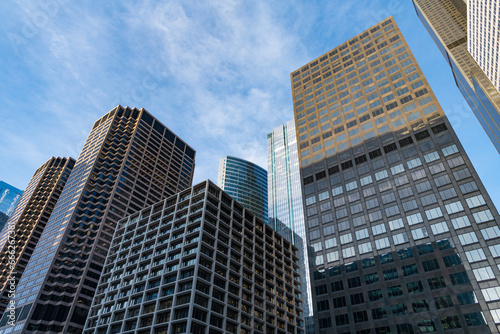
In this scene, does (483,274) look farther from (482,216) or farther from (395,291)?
(395,291)

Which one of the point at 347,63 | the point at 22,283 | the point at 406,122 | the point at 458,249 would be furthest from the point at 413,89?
the point at 22,283

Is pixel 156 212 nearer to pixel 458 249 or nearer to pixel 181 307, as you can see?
pixel 181 307

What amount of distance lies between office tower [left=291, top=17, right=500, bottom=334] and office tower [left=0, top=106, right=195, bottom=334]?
81321mm

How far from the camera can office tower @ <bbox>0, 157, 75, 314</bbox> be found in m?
141

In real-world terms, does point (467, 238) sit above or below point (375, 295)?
above

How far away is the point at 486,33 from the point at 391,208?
277 ft

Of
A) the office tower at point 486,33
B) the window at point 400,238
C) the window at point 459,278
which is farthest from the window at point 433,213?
the office tower at point 486,33

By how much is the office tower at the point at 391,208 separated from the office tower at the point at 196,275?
18.2m

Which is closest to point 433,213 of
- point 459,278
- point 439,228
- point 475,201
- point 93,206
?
point 439,228

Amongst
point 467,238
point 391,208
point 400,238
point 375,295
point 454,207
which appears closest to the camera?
point 467,238

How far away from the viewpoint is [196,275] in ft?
244

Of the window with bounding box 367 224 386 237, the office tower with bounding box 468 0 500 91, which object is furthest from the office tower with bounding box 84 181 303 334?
the office tower with bounding box 468 0 500 91

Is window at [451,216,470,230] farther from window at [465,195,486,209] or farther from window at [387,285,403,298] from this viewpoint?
window at [387,285,403,298]

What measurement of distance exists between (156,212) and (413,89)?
292 ft
